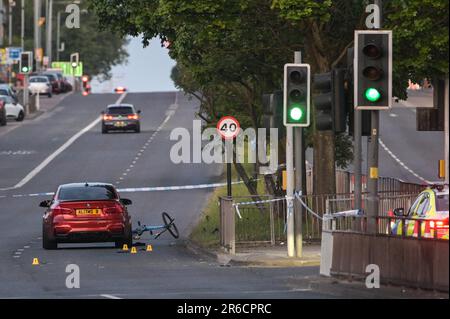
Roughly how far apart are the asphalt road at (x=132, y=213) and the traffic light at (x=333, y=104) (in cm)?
250

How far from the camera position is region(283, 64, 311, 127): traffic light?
2750 centimetres

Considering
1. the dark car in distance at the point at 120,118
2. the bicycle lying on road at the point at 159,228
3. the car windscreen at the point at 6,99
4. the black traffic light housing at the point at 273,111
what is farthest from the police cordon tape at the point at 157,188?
the car windscreen at the point at 6,99

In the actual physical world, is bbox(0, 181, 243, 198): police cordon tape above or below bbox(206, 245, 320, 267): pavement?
above

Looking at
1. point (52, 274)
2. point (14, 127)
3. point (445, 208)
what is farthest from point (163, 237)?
point (14, 127)

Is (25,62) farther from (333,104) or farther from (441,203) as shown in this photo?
(441,203)

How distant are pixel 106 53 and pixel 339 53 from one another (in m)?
139

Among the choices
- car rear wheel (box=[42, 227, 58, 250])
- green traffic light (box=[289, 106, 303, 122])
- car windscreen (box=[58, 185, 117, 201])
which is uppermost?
green traffic light (box=[289, 106, 303, 122])

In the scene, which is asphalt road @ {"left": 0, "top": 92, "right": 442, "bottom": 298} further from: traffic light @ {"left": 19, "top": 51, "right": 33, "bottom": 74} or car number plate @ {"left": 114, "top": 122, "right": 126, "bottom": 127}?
traffic light @ {"left": 19, "top": 51, "right": 33, "bottom": 74}

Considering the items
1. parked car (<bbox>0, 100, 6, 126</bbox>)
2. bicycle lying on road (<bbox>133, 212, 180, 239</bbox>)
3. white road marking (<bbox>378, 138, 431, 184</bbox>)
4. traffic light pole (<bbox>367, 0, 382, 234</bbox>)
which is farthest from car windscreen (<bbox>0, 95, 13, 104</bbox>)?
traffic light pole (<bbox>367, 0, 382, 234</bbox>)

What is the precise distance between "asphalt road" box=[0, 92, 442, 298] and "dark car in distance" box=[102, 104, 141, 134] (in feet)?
2.08

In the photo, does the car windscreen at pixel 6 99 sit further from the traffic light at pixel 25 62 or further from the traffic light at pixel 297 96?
the traffic light at pixel 297 96

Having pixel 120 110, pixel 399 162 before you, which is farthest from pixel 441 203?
pixel 120 110
